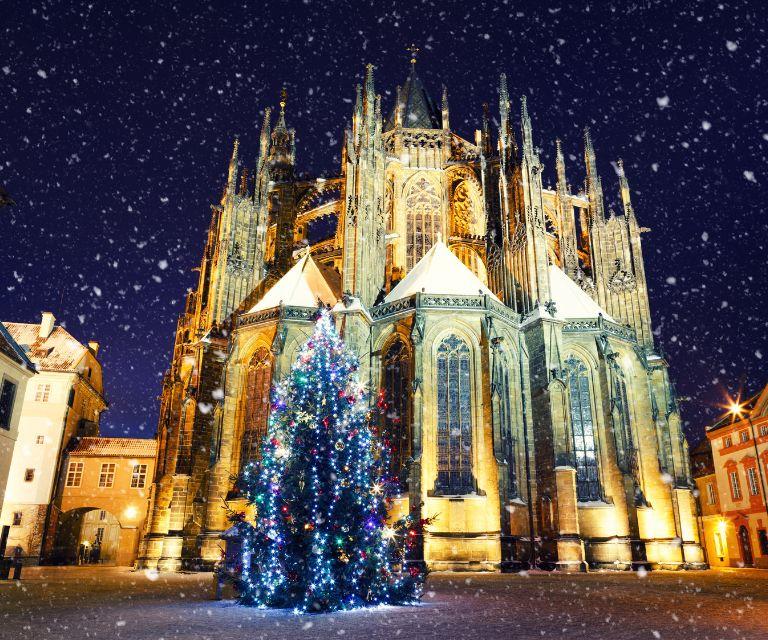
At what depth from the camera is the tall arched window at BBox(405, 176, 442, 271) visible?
32.4m

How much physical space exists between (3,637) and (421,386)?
16.7m

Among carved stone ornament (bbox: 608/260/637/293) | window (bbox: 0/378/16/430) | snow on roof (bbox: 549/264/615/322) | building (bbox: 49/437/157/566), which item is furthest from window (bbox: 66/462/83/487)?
carved stone ornament (bbox: 608/260/637/293)

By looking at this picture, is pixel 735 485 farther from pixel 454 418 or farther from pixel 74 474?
pixel 74 474

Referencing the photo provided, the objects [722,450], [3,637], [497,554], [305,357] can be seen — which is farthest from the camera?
[722,450]

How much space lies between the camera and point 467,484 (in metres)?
21.7

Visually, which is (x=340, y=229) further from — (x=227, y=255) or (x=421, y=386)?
(x=421, y=386)

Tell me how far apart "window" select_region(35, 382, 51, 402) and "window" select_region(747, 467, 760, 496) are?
39.4 metres

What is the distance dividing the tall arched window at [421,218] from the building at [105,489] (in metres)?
19.3

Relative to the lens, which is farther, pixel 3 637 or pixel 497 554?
pixel 497 554

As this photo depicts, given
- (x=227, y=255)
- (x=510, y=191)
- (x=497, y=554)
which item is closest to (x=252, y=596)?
→ (x=497, y=554)

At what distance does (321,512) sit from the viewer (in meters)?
10.9

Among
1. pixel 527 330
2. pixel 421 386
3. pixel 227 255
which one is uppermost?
pixel 227 255

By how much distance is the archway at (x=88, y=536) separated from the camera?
3434cm

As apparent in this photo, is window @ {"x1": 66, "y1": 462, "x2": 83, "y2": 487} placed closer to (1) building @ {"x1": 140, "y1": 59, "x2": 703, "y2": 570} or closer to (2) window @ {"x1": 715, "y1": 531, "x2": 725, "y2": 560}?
(1) building @ {"x1": 140, "y1": 59, "x2": 703, "y2": 570}
